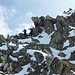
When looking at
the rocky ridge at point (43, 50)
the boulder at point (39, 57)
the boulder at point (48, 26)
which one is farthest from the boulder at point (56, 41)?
the boulder at point (39, 57)

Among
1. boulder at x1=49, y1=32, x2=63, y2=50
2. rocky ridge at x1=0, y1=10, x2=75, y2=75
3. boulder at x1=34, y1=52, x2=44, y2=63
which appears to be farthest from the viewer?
boulder at x1=49, y1=32, x2=63, y2=50

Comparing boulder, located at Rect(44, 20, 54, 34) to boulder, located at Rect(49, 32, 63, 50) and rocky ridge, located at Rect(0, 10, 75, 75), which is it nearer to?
rocky ridge, located at Rect(0, 10, 75, 75)

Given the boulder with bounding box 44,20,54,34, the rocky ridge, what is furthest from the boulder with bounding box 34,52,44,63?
the boulder with bounding box 44,20,54,34

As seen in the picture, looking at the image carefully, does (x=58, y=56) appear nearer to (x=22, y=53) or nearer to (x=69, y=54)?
(x=69, y=54)

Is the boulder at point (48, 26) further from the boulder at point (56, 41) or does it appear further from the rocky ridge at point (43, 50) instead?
the boulder at point (56, 41)

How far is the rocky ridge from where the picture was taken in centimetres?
3422

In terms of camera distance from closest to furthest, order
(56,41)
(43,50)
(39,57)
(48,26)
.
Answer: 1. (39,57)
2. (43,50)
3. (56,41)
4. (48,26)

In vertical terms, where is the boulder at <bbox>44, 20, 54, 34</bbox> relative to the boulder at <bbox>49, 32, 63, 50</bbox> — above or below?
above

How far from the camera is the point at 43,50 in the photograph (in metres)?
38.1

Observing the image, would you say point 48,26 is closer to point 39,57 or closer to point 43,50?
point 43,50

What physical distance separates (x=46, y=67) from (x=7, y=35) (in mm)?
12093

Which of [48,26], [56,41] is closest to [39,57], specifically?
[56,41]

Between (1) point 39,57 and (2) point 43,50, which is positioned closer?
(1) point 39,57

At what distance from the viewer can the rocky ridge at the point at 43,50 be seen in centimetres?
3422
